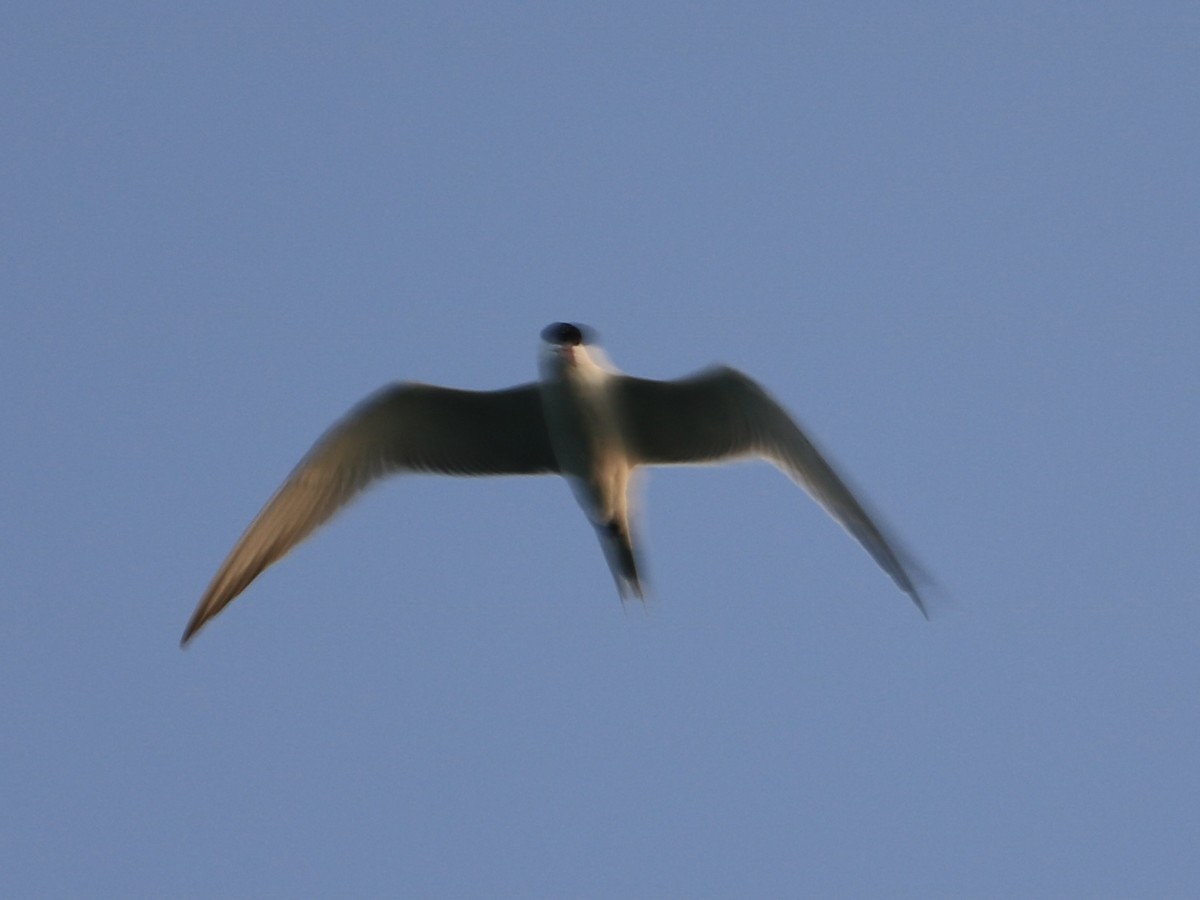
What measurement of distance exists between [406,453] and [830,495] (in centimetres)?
291

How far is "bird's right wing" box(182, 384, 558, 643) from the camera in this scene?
9961mm

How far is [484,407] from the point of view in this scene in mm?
10242

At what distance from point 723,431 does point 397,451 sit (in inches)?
86.8

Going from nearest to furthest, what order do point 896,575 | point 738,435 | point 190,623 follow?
point 896,575, point 190,623, point 738,435

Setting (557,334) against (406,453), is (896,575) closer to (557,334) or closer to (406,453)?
(557,334)

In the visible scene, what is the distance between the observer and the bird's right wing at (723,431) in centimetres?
950

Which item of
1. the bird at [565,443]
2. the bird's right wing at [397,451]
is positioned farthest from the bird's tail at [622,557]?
the bird's right wing at [397,451]

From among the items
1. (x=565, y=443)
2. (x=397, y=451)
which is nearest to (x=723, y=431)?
(x=565, y=443)

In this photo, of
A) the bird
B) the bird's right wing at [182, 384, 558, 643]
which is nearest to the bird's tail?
the bird

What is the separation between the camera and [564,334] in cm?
956

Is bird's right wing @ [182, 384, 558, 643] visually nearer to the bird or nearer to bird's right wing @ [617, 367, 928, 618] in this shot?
the bird

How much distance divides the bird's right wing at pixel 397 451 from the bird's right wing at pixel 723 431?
26.1 inches

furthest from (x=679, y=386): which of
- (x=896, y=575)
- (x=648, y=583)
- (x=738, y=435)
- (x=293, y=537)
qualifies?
(x=293, y=537)

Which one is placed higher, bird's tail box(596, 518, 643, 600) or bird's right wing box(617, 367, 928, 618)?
bird's right wing box(617, 367, 928, 618)
